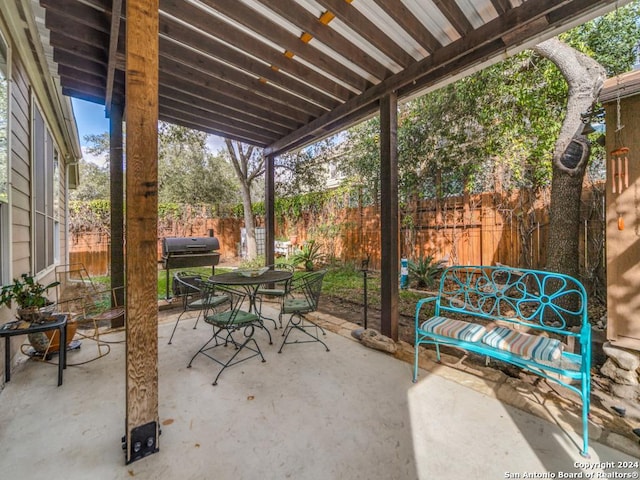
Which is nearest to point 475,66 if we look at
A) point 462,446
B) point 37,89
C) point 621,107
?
point 621,107

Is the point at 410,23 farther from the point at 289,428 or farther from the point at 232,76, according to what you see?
the point at 289,428

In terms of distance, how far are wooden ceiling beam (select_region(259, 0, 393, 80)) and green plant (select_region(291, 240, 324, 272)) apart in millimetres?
5282

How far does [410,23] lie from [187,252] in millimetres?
4488

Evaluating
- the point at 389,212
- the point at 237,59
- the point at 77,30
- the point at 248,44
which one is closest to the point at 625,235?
the point at 389,212

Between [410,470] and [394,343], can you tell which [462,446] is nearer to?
[410,470]

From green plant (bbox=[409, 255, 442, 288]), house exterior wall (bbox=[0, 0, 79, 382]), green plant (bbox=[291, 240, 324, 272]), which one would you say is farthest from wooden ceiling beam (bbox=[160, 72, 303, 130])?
green plant (bbox=[291, 240, 324, 272])

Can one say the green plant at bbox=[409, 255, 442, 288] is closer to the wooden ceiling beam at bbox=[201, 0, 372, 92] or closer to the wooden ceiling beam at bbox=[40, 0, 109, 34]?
the wooden ceiling beam at bbox=[201, 0, 372, 92]

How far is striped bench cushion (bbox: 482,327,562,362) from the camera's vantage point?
5.57ft

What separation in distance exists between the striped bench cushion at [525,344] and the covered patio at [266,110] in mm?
434

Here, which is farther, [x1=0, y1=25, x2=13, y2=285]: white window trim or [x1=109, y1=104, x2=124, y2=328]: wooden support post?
[x1=109, y1=104, x2=124, y2=328]: wooden support post

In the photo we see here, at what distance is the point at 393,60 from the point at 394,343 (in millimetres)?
2685

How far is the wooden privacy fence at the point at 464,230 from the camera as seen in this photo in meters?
4.05

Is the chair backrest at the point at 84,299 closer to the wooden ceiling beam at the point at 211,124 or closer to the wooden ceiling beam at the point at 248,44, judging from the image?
the wooden ceiling beam at the point at 211,124

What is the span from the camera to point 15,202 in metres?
2.63
